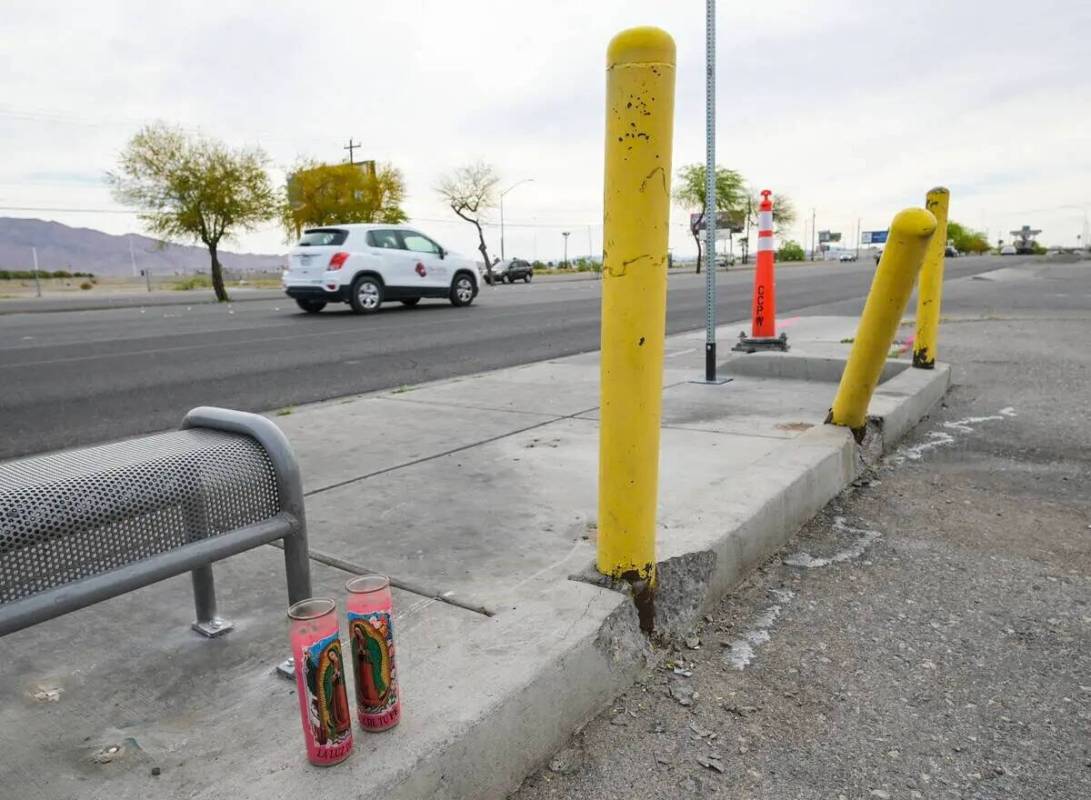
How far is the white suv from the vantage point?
14844mm

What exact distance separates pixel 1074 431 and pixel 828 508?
2.20 m

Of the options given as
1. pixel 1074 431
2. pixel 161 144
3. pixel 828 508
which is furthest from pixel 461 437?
pixel 161 144

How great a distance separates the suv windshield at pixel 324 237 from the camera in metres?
15.1

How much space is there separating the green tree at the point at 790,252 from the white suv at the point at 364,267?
4088 inches

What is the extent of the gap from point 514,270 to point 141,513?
1735 inches

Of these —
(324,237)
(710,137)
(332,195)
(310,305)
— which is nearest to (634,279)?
(710,137)

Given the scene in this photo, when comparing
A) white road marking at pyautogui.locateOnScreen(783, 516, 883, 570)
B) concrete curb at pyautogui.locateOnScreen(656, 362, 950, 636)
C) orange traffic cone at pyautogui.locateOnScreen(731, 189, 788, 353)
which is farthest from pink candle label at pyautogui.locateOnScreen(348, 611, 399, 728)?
orange traffic cone at pyautogui.locateOnScreen(731, 189, 788, 353)

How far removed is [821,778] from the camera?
5.85 feet

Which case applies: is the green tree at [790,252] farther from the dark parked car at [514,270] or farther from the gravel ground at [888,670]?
the gravel ground at [888,670]

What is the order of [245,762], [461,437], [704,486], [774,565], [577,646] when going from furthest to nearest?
[461,437] → [704,486] → [774,565] → [577,646] → [245,762]

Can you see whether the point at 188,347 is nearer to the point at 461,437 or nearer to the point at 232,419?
the point at 461,437

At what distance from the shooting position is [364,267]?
592 inches

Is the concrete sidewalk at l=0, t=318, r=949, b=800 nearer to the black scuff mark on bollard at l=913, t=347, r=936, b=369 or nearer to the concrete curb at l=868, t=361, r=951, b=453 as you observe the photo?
the concrete curb at l=868, t=361, r=951, b=453

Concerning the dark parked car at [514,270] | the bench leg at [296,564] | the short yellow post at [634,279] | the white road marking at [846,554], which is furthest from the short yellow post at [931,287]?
the dark parked car at [514,270]
